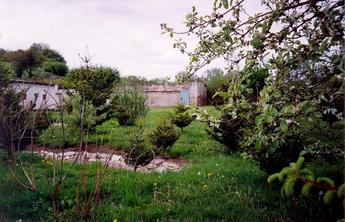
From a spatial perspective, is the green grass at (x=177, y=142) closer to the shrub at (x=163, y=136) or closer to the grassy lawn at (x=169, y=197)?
the shrub at (x=163, y=136)

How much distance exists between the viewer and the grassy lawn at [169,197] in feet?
14.6

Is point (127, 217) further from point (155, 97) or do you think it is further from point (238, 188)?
point (155, 97)

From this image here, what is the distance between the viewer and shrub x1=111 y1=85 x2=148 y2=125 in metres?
15.0

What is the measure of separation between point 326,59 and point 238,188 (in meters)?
3.19

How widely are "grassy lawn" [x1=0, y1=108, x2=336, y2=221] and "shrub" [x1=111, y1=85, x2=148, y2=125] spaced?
8.12 meters

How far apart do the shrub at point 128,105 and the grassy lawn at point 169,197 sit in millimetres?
8124

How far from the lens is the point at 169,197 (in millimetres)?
5117

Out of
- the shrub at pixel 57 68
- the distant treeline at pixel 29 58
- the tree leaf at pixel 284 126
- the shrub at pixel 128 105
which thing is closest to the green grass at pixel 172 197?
the tree leaf at pixel 284 126

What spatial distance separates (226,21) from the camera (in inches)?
146

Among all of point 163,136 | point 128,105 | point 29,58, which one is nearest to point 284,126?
point 163,136

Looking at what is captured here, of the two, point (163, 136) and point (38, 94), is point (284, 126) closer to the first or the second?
point (38, 94)

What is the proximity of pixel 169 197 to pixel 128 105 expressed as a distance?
10.5 metres

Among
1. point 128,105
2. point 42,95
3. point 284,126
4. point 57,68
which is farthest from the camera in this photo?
point 57,68

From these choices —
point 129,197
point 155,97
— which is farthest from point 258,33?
point 155,97
